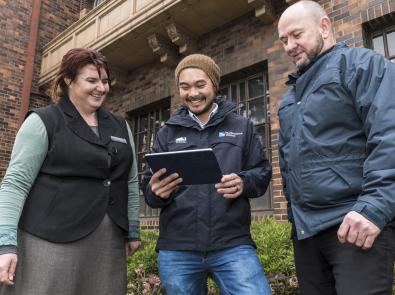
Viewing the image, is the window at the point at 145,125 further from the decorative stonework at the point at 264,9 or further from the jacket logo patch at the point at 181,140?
the jacket logo patch at the point at 181,140

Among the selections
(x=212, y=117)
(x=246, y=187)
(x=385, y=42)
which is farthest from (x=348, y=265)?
(x=385, y=42)

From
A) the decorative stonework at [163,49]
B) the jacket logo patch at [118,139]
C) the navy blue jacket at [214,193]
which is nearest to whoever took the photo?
the navy blue jacket at [214,193]

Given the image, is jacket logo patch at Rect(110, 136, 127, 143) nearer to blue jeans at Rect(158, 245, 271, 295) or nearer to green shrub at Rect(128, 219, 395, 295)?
blue jeans at Rect(158, 245, 271, 295)

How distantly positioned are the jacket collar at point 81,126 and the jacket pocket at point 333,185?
1.16 m

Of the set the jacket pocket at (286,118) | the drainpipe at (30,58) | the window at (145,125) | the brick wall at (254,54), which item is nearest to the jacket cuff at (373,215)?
the jacket pocket at (286,118)

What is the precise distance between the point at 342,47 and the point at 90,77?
4.45 ft

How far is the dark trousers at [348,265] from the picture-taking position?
1521mm

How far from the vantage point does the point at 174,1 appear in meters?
6.43

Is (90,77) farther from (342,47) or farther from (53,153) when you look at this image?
(342,47)

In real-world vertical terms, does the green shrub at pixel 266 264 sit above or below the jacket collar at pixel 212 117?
below

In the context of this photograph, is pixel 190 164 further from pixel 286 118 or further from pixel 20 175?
pixel 20 175

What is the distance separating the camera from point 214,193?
2.10 metres

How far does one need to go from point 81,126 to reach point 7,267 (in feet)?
2.64

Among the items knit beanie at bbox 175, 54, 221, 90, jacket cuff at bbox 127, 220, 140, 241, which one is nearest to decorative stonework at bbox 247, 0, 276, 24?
knit beanie at bbox 175, 54, 221, 90
